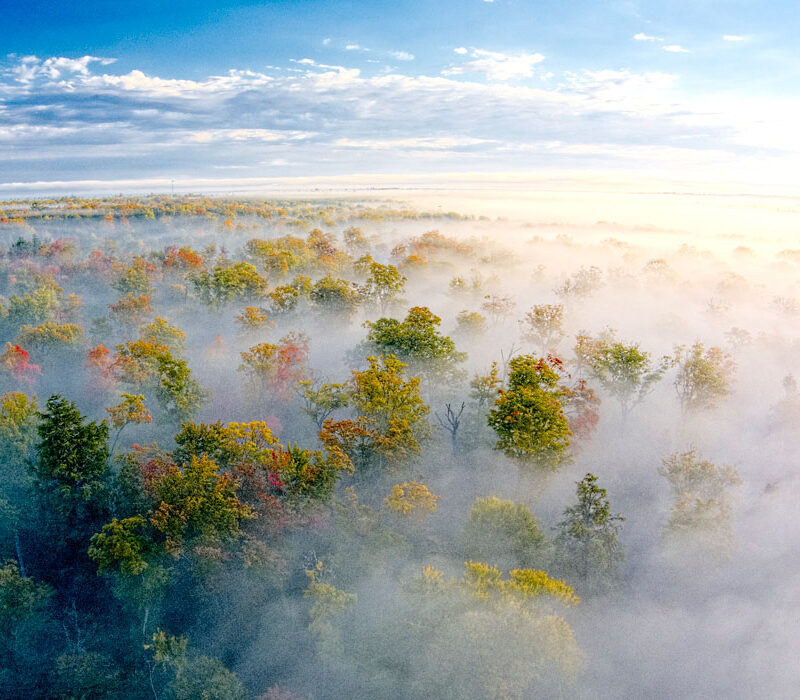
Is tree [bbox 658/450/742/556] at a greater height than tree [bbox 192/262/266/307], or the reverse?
tree [bbox 192/262/266/307]

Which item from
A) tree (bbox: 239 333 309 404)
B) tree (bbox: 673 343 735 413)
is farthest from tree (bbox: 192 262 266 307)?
tree (bbox: 673 343 735 413)

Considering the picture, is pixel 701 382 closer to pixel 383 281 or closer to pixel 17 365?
pixel 383 281

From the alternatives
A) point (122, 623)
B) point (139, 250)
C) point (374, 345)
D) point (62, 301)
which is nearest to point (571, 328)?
point (374, 345)

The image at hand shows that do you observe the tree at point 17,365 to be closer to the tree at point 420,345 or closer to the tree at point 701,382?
the tree at point 420,345

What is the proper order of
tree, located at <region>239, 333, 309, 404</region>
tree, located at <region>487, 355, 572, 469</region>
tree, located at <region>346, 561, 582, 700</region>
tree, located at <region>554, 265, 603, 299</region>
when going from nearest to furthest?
tree, located at <region>346, 561, 582, 700</region>, tree, located at <region>487, 355, 572, 469</region>, tree, located at <region>239, 333, 309, 404</region>, tree, located at <region>554, 265, 603, 299</region>

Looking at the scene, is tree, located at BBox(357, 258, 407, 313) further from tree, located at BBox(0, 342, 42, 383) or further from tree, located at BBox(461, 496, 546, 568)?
tree, located at BBox(0, 342, 42, 383)

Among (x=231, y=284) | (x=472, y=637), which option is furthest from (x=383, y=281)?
(x=472, y=637)
